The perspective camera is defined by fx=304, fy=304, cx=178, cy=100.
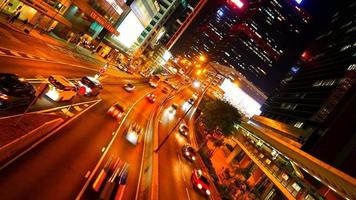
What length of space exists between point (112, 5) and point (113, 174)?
54966 millimetres

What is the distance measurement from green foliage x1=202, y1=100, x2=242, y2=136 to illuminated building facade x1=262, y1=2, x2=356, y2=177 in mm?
14211

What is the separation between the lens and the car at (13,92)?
61.6 feet

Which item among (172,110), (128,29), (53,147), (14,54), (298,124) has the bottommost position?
(53,147)

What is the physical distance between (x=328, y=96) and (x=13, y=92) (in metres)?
58.4

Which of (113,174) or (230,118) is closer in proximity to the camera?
(113,174)

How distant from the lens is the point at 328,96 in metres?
61.1

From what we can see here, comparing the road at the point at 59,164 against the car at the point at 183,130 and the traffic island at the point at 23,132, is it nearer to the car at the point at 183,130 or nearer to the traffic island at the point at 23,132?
the traffic island at the point at 23,132

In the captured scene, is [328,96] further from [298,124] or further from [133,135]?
[133,135]

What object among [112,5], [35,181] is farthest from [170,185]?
[112,5]

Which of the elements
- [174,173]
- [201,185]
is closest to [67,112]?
[174,173]

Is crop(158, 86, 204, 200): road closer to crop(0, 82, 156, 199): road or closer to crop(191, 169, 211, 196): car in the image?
crop(191, 169, 211, 196): car

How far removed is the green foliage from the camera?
63312 mm

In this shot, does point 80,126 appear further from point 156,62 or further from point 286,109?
point 156,62

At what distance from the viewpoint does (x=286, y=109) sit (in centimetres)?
8462
